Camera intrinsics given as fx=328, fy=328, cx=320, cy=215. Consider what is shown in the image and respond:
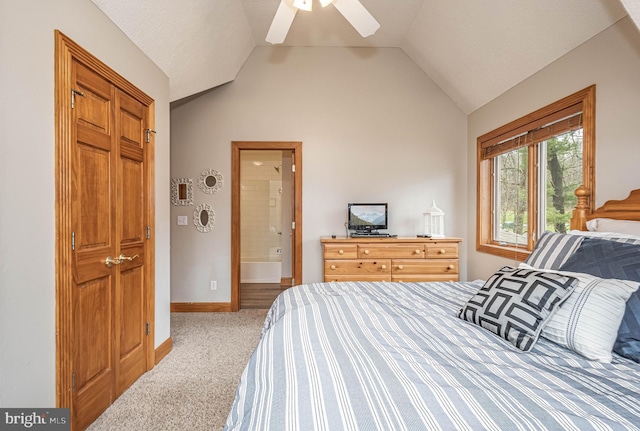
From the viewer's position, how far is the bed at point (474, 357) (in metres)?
0.73

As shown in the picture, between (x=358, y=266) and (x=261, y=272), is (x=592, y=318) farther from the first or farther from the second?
(x=261, y=272)

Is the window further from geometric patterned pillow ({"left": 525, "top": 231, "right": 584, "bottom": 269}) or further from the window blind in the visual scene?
geometric patterned pillow ({"left": 525, "top": 231, "right": 584, "bottom": 269})

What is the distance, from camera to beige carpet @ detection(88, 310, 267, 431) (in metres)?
1.85

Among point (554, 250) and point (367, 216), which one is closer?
point (554, 250)

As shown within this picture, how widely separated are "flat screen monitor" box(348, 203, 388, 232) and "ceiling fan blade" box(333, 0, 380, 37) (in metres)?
2.00

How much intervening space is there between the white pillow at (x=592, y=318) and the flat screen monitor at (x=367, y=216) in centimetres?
268

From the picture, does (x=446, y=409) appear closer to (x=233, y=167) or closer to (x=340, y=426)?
(x=340, y=426)

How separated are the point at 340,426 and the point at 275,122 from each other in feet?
12.1

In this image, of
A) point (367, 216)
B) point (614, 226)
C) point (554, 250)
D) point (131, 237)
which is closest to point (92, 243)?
point (131, 237)

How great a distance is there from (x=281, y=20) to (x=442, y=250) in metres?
2.70

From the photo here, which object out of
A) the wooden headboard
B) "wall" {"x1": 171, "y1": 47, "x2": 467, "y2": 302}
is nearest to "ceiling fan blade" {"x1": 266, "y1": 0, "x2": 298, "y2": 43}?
"wall" {"x1": 171, "y1": 47, "x2": 467, "y2": 302}

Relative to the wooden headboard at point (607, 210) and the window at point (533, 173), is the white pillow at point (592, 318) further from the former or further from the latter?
the window at point (533, 173)

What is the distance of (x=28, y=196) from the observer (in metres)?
1.40

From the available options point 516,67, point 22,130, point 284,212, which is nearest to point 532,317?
point 22,130
